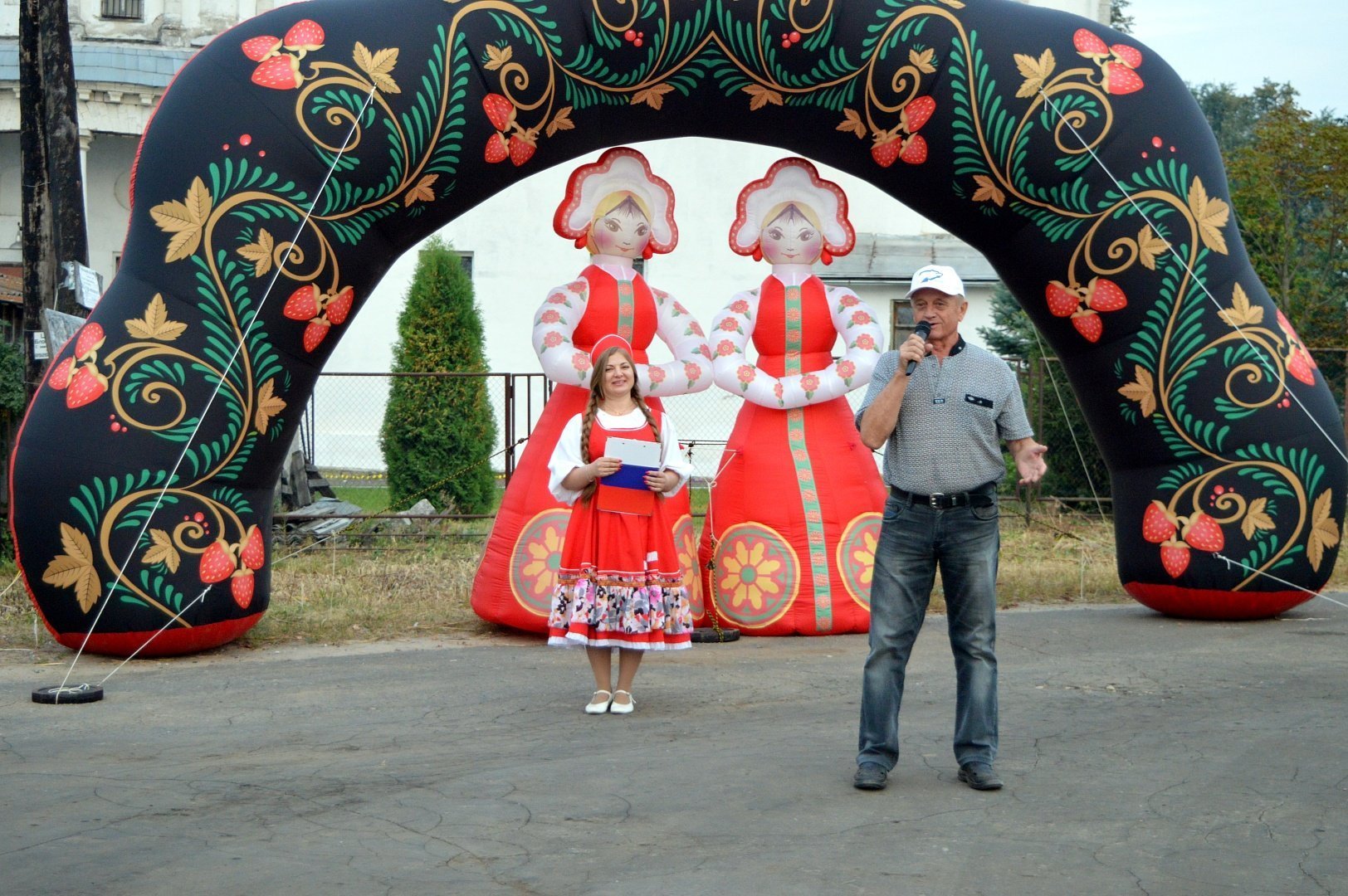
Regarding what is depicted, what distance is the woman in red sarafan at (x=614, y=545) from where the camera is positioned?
21.1ft

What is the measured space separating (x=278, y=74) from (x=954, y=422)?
4242mm

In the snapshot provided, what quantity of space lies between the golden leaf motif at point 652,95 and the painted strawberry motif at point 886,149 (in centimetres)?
118

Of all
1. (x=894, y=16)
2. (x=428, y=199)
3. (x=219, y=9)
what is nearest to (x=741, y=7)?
(x=894, y=16)

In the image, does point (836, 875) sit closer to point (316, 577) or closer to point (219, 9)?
point (316, 577)

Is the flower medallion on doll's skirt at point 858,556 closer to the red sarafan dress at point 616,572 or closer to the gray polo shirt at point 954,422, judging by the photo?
the red sarafan dress at point 616,572

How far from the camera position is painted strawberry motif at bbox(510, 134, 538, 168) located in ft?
26.5

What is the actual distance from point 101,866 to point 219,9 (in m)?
22.2

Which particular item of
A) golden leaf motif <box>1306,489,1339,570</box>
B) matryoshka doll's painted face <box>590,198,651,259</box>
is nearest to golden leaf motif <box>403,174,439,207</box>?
matryoshka doll's painted face <box>590,198,651,259</box>

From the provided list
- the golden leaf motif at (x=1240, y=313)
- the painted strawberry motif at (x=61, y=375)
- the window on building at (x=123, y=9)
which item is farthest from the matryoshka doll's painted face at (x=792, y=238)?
the window on building at (x=123, y=9)

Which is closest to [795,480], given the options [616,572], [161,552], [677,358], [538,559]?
[677,358]

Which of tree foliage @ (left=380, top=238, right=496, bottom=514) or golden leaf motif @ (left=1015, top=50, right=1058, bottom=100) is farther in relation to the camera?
tree foliage @ (left=380, top=238, right=496, bottom=514)

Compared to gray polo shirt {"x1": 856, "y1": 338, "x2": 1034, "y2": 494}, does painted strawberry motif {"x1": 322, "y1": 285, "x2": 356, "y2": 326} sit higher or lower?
higher

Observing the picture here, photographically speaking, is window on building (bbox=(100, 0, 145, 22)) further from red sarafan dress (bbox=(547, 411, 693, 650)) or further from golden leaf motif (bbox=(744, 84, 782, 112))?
red sarafan dress (bbox=(547, 411, 693, 650))

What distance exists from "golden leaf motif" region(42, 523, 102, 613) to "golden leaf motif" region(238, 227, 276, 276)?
60.1 inches
